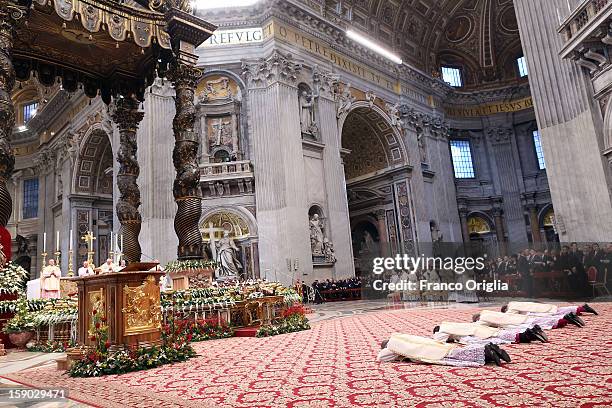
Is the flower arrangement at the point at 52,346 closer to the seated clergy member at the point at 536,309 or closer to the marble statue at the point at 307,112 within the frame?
the seated clergy member at the point at 536,309

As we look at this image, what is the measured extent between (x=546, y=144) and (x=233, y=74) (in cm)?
1118

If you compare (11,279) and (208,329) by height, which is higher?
(11,279)

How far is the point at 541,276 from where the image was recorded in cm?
997

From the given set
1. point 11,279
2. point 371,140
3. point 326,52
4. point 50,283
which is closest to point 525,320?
point 11,279

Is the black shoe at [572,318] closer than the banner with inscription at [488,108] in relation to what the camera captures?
Yes

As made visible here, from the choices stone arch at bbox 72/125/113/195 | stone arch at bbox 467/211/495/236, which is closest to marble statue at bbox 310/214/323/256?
stone arch at bbox 72/125/113/195

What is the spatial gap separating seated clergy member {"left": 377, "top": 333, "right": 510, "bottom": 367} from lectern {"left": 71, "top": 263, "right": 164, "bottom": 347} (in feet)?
8.18

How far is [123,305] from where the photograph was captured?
179 inches

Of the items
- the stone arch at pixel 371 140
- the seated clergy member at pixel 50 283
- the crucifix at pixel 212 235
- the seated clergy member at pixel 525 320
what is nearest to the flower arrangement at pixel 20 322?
the seated clergy member at pixel 50 283

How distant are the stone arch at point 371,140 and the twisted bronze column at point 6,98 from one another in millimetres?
16163

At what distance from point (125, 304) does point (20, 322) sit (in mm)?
3441

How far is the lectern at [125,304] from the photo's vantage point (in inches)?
178

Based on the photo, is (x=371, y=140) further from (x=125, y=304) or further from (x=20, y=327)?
(x=125, y=304)

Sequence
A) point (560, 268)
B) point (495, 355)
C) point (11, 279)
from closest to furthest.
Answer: point (495, 355)
point (11, 279)
point (560, 268)
